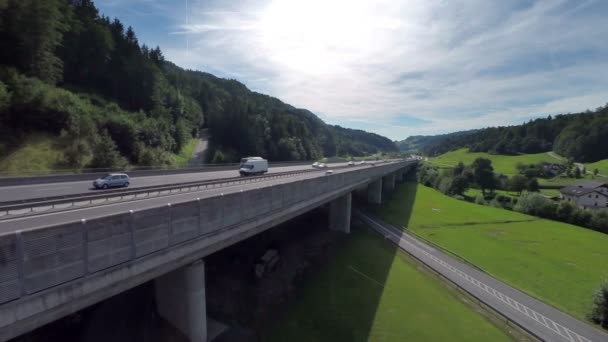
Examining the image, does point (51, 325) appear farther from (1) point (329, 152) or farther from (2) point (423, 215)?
(1) point (329, 152)

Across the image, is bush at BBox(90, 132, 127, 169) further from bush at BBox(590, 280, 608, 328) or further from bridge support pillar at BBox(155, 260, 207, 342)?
bush at BBox(590, 280, 608, 328)

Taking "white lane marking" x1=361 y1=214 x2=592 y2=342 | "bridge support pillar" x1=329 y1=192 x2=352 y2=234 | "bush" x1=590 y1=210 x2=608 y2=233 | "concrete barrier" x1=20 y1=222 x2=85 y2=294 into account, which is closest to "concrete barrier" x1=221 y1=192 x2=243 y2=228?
"concrete barrier" x1=20 y1=222 x2=85 y2=294

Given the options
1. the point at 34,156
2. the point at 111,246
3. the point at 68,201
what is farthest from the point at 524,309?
the point at 34,156

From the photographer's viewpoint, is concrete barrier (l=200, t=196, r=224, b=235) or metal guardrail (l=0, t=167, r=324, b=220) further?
concrete barrier (l=200, t=196, r=224, b=235)

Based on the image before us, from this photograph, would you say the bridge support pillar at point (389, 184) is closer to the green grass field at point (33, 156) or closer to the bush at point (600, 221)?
the bush at point (600, 221)

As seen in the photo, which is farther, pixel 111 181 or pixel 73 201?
pixel 111 181

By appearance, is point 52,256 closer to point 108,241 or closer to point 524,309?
point 108,241
